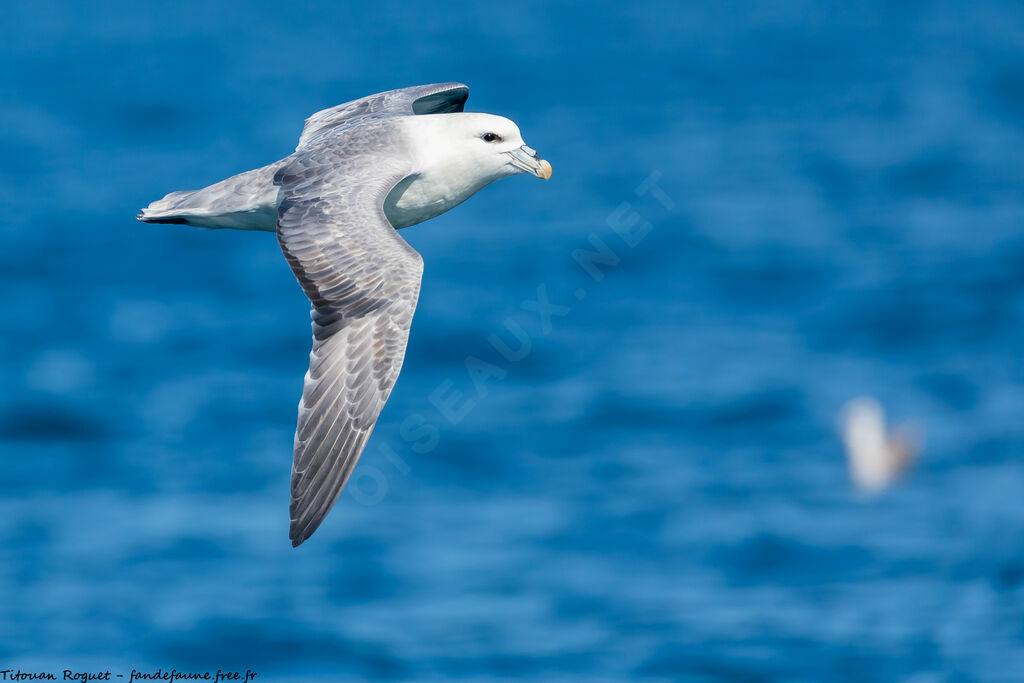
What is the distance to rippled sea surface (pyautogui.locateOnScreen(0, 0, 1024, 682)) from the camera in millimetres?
49594

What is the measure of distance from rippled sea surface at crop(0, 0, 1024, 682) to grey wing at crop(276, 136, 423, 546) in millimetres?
37158

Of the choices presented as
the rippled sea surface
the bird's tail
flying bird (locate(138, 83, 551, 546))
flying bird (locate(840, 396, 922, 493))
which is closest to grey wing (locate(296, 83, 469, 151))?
flying bird (locate(138, 83, 551, 546))

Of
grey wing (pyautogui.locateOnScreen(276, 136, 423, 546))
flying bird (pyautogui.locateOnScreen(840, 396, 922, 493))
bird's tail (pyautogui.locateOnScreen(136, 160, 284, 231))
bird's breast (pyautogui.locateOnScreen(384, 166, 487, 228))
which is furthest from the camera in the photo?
flying bird (pyautogui.locateOnScreen(840, 396, 922, 493))

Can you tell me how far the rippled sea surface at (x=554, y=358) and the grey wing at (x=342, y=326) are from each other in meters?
37.2

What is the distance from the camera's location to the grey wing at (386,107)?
12.8 meters

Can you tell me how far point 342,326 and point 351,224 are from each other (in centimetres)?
75

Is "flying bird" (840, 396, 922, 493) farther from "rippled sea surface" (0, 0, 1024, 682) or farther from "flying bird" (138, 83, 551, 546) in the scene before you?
"flying bird" (138, 83, 551, 546)

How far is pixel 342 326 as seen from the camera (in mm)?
9984

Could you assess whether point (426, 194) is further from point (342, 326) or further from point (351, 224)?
point (342, 326)

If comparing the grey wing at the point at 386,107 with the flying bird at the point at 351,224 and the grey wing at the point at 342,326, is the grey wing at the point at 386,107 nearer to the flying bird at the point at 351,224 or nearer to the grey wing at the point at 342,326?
the flying bird at the point at 351,224

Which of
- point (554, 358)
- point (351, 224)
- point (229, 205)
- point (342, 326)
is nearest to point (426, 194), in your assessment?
point (351, 224)

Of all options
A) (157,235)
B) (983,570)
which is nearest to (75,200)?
(157,235)

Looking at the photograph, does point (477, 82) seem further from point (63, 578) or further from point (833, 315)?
point (63, 578)

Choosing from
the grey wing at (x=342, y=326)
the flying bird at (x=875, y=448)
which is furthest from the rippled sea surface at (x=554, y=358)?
the grey wing at (x=342, y=326)
